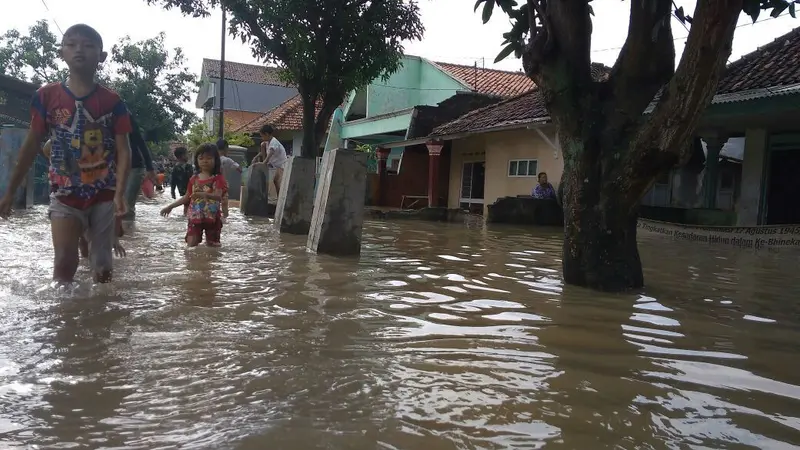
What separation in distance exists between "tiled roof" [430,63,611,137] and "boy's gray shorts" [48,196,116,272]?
1130 cm

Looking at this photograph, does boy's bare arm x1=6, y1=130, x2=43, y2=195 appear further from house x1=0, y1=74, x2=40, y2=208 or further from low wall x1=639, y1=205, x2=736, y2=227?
low wall x1=639, y1=205, x2=736, y2=227

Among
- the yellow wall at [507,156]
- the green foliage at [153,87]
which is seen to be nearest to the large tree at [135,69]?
the green foliage at [153,87]

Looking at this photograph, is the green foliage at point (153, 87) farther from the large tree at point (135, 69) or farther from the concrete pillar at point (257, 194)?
the concrete pillar at point (257, 194)

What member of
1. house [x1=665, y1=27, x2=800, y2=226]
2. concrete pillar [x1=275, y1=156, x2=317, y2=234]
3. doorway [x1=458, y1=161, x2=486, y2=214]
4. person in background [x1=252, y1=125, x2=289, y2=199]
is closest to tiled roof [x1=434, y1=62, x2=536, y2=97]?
doorway [x1=458, y1=161, x2=486, y2=214]

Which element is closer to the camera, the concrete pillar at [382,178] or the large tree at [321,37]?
the large tree at [321,37]

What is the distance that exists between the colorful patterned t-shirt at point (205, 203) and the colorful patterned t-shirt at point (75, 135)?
2989 millimetres

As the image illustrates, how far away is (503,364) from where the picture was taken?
9.72 ft

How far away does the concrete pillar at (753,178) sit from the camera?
12445mm

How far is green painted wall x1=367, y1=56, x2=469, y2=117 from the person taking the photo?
2478 centimetres

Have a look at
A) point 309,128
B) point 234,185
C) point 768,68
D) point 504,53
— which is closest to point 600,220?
point 504,53

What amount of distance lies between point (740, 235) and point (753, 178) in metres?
3.30

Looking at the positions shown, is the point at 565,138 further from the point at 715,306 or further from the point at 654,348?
the point at 654,348

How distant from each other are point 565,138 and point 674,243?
610 cm

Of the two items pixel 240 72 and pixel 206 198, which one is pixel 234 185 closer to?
pixel 206 198
